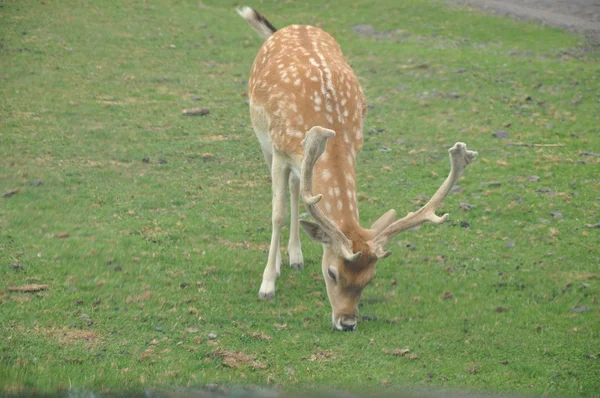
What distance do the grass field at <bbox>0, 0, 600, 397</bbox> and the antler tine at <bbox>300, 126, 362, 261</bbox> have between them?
0.86 m

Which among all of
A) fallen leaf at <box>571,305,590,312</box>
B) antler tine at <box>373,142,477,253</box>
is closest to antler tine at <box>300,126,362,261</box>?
antler tine at <box>373,142,477,253</box>

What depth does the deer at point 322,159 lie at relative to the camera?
748 cm

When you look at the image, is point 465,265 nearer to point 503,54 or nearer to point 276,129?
point 276,129

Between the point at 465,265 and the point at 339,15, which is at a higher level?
the point at 465,265

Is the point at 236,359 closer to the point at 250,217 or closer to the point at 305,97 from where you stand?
the point at 305,97

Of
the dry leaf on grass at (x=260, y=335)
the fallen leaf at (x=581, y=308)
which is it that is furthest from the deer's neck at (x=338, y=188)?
the fallen leaf at (x=581, y=308)

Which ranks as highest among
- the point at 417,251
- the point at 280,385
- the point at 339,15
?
the point at 280,385

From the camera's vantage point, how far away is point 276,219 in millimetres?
8930

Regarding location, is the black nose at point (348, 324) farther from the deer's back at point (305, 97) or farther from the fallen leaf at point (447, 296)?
the deer's back at point (305, 97)

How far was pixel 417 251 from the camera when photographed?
996 centimetres

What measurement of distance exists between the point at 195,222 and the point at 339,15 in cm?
1240

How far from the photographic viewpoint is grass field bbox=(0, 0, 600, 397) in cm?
721

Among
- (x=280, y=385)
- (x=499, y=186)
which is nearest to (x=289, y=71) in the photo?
(x=280, y=385)

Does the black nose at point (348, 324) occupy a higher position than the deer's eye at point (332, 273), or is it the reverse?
the deer's eye at point (332, 273)
